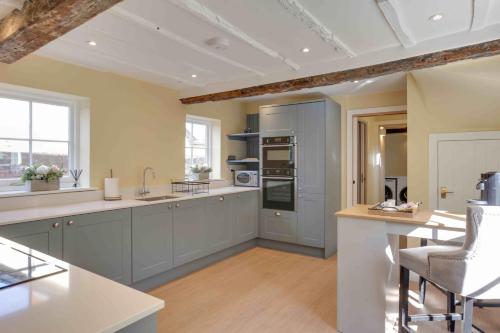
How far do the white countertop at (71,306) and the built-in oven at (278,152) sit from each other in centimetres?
342

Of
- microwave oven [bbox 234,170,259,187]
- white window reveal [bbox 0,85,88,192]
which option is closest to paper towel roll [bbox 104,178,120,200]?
white window reveal [bbox 0,85,88,192]

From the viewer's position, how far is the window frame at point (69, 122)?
2.79m

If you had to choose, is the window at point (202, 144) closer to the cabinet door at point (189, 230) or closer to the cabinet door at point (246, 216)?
the cabinet door at point (246, 216)

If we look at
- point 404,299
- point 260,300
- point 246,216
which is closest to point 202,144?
point 246,216

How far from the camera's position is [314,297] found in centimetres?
289

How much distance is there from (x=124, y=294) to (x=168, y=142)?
10.6ft

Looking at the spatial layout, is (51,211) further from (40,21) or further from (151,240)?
(40,21)

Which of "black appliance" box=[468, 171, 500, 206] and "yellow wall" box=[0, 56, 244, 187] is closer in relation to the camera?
"black appliance" box=[468, 171, 500, 206]

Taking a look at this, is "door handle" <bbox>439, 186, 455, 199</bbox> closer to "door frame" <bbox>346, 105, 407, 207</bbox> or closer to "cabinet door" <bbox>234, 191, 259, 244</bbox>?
"door frame" <bbox>346, 105, 407, 207</bbox>

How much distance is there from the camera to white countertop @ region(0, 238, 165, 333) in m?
0.83

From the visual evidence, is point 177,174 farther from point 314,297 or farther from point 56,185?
point 314,297

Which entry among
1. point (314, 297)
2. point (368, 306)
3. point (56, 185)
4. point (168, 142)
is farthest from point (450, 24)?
point (56, 185)

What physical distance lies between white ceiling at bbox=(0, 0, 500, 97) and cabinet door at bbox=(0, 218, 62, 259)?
1473 millimetres

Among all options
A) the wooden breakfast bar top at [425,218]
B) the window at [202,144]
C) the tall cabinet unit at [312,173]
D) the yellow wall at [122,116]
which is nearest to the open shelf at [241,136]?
the window at [202,144]
